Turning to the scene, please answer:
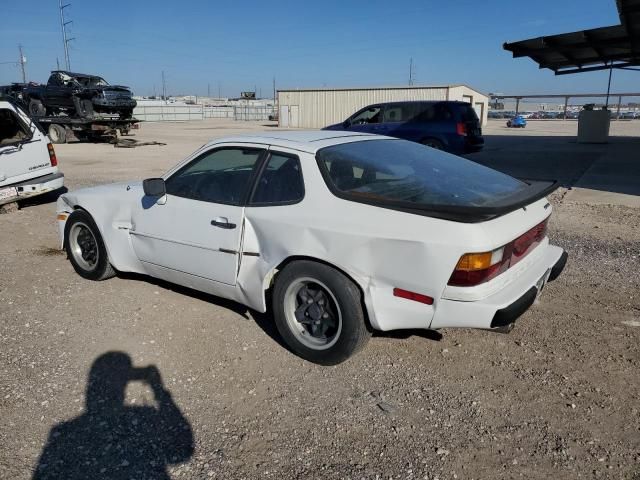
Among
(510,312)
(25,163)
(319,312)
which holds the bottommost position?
(319,312)

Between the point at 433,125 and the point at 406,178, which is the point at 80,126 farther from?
the point at 406,178

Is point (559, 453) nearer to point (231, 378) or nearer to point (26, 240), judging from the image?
point (231, 378)

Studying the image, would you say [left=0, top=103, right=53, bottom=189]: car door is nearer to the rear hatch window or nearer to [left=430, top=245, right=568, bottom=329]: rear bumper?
the rear hatch window

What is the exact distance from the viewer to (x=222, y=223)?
143 inches

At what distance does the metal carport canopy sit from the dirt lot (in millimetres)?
11997

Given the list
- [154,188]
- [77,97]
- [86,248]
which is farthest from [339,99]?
[154,188]

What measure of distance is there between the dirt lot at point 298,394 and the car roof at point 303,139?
140 cm

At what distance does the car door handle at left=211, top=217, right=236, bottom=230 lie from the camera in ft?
11.8

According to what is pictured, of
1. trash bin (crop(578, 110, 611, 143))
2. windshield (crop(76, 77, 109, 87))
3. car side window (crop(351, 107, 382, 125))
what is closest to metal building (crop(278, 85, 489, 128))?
trash bin (crop(578, 110, 611, 143))

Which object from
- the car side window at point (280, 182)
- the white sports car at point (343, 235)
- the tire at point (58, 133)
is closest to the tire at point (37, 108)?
the tire at point (58, 133)

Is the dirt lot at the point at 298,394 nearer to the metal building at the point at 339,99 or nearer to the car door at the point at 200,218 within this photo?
the car door at the point at 200,218

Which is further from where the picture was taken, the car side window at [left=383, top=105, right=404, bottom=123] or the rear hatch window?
the car side window at [left=383, top=105, right=404, bottom=123]

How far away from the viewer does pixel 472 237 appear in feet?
9.02

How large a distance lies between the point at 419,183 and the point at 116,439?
2323 mm
